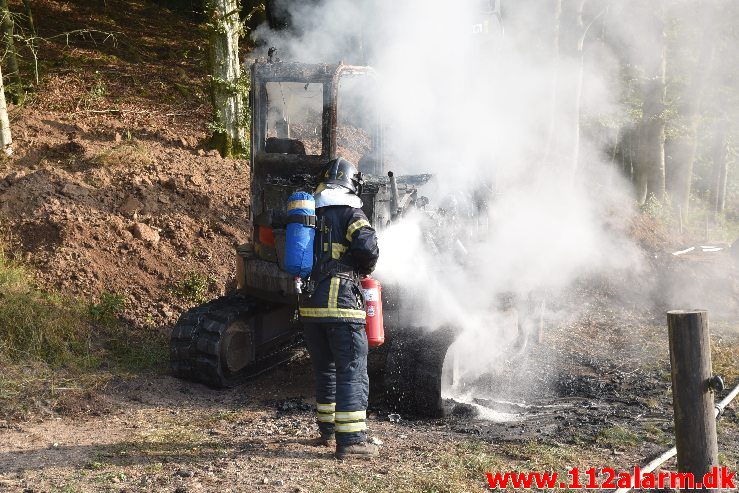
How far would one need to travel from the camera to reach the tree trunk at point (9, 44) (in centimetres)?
1029

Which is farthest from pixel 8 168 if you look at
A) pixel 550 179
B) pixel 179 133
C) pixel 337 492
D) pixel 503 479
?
pixel 550 179

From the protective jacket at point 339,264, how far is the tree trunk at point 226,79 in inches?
231

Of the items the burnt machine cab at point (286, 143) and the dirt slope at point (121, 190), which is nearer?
the burnt machine cab at point (286, 143)

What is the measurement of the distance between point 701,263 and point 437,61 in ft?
24.1

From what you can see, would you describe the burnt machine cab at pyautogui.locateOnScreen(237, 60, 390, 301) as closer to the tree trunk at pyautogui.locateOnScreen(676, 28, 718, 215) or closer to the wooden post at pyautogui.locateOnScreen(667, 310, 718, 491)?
the wooden post at pyautogui.locateOnScreen(667, 310, 718, 491)

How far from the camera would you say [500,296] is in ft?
26.2

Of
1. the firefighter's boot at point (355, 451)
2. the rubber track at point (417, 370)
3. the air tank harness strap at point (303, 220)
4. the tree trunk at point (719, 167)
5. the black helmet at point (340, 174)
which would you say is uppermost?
the tree trunk at point (719, 167)

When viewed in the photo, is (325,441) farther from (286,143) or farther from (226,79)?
(226,79)

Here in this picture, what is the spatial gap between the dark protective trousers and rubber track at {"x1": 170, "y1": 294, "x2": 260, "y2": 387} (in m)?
1.48

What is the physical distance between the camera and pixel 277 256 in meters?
6.35

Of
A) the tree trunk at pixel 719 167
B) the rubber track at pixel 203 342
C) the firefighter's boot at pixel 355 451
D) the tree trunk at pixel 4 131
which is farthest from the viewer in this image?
the tree trunk at pixel 719 167

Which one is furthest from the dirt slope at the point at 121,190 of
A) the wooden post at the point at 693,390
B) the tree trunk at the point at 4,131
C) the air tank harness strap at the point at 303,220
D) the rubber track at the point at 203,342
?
the wooden post at the point at 693,390

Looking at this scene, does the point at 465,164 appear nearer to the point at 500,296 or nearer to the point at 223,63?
the point at 500,296

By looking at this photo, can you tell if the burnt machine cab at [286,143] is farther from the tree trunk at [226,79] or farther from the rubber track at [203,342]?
the tree trunk at [226,79]
